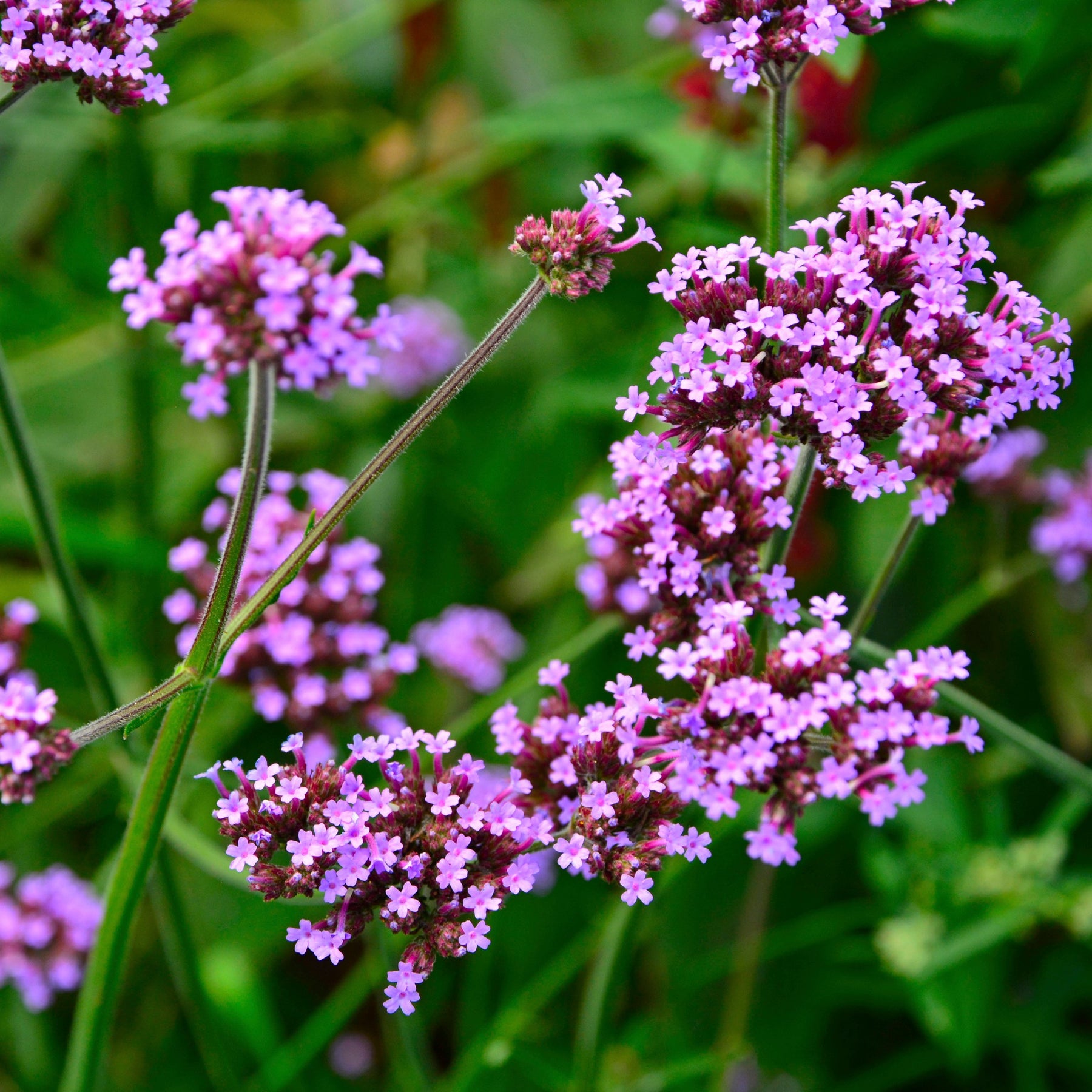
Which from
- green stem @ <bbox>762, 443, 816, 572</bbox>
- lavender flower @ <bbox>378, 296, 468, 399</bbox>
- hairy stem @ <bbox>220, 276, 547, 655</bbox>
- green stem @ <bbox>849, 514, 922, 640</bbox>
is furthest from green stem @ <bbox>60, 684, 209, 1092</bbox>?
lavender flower @ <bbox>378, 296, 468, 399</bbox>

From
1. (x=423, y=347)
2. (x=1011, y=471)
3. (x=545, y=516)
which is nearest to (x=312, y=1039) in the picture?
(x=545, y=516)

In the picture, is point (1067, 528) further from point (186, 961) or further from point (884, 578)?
point (186, 961)

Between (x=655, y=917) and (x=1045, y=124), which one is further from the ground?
(x=1045, y=124)

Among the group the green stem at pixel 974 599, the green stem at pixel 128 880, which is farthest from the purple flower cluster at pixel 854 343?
the green stem at pixel 974 599

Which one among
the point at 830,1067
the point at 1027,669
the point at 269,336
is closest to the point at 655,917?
the point at 830,1067

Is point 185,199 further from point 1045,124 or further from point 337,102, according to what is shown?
point 1045,124

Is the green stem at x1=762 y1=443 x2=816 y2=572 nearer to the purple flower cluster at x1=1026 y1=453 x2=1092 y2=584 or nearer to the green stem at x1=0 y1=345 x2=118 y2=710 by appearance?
the green stem at x1=0 y1=345 x2=118 y2=710
